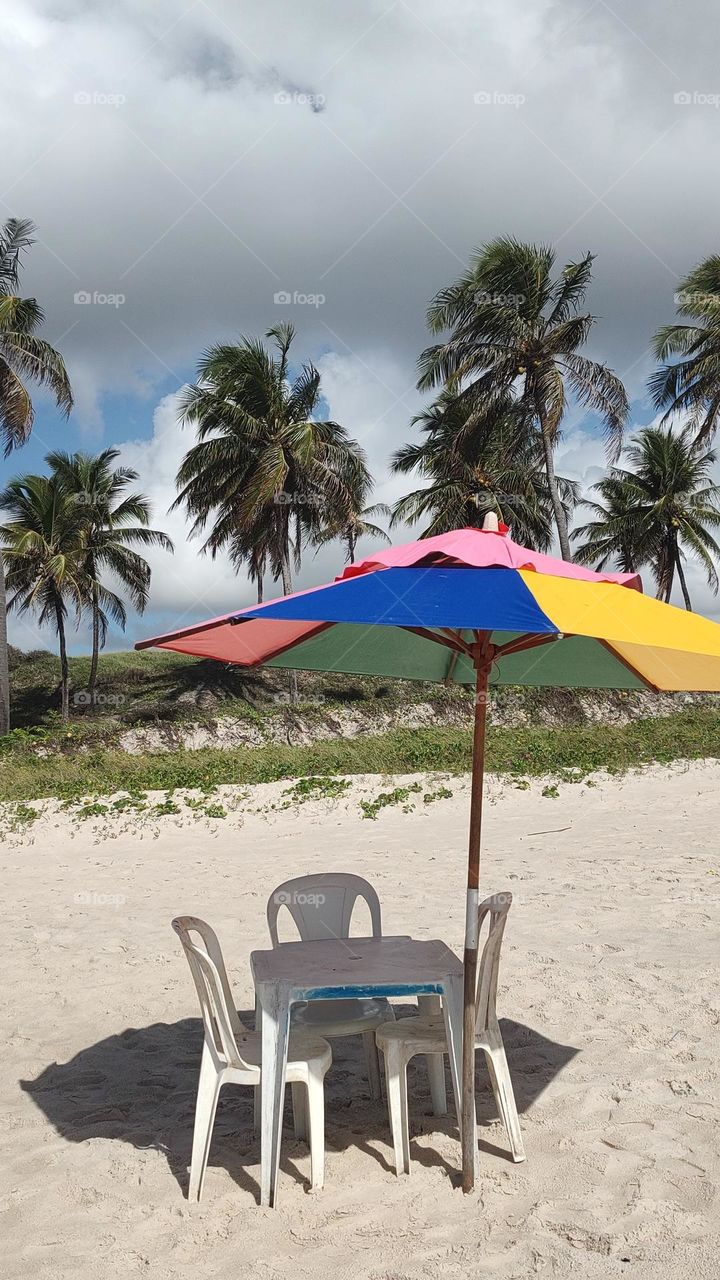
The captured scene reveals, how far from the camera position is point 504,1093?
378 cm

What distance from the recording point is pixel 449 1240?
312cm

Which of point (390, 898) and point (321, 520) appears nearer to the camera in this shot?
point (390, 898)

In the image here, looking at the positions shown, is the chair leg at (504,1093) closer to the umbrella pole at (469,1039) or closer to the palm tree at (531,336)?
the umbrella pole at (469,1039)

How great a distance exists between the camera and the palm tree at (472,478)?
28641 mm

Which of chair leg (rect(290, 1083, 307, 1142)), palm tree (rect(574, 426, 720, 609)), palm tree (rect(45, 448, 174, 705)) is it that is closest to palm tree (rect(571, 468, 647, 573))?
palm tree (rect(574, 426, 720, 609))

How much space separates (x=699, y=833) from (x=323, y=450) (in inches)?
738

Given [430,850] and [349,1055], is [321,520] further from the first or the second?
[349,1055]

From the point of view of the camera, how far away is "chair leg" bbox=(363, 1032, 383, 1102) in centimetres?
430

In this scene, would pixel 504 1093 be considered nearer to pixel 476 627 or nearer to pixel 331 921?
pixel 331 921

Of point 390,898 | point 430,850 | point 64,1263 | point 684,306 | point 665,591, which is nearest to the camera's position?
point 64,1263

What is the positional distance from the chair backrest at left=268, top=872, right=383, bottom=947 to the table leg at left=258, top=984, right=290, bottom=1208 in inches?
39.4

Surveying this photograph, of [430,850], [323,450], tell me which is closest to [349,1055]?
[430,850]

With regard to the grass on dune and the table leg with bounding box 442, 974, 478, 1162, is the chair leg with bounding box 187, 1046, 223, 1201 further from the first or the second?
the grass on dune

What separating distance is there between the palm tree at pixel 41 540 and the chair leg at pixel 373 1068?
2498 centimetres
